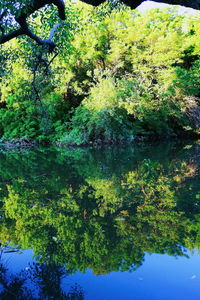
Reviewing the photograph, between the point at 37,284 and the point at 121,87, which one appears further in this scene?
the point at 121,87

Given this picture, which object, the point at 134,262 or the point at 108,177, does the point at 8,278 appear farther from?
the point at 108,177

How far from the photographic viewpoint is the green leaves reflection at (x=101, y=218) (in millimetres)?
2768

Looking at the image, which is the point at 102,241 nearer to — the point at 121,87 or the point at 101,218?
the point at 101,218

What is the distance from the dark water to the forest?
1099 centimetres

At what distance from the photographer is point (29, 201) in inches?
187

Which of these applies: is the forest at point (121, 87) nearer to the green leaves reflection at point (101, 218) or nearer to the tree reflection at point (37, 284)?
the green leaves reflection at point (101, 218)

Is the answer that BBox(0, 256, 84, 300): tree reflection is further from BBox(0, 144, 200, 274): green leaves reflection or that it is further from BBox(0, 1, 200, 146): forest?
BBox(0, 1, 200, 146): forest

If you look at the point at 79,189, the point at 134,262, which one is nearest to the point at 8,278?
the point at 134,262

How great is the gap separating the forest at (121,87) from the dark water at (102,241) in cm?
1099

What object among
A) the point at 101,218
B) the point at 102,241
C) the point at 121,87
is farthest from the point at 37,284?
the point at 121,87

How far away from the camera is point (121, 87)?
1730 centimetres

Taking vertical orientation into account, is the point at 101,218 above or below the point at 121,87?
below

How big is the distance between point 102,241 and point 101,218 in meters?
0.72

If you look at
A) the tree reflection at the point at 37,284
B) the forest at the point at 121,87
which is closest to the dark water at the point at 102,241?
the tree reflection at the point at 37,284
